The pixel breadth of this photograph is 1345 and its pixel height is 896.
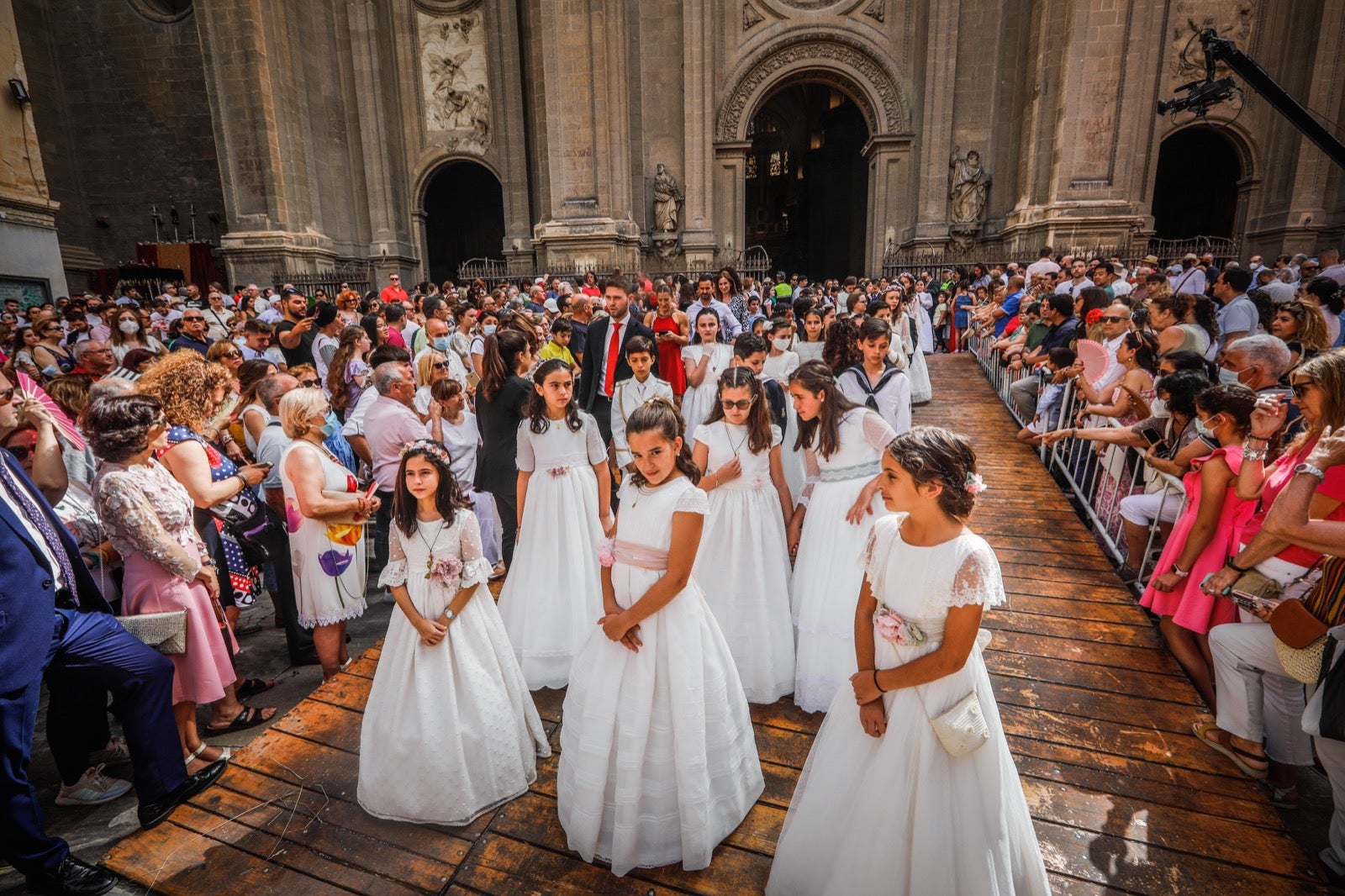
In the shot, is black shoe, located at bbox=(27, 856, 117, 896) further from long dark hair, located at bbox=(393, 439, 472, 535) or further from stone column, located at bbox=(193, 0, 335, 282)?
stone column, located at bbox=(193, 0, 335, 282)

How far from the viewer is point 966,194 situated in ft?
57.2

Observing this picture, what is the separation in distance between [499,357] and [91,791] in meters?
3.27

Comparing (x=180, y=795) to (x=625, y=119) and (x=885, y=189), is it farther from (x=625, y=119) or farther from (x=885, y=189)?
(x=885, y=189)

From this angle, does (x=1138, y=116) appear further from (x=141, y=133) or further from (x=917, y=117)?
(x=141, y=133)

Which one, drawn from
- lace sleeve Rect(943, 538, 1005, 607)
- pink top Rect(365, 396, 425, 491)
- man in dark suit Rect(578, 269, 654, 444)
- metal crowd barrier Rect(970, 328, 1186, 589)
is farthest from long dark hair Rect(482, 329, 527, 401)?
metal crowd barrier Rect(970, 328, 1186, 589)

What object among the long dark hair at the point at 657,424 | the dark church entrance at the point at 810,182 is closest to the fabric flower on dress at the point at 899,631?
the long dark hair at the point at 657,424

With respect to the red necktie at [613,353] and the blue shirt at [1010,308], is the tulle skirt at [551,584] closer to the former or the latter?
the red necktie at [613,353]

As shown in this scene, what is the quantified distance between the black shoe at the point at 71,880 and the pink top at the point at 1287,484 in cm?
511

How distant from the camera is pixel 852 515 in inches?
133

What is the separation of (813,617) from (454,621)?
1.80 m

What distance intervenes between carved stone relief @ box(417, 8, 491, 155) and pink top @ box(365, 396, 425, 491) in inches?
684

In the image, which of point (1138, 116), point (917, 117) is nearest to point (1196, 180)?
point (1138, 116)

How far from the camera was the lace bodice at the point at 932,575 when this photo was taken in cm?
196

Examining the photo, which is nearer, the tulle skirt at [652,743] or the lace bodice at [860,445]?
the tulle skirt at [652,743]
